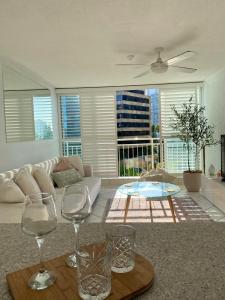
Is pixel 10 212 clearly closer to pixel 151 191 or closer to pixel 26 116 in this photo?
pixel 151 191

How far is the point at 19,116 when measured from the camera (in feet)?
13.2

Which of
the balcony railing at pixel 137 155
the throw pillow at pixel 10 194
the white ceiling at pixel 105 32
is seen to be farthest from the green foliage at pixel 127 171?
the throw pillow at pixel 10 194

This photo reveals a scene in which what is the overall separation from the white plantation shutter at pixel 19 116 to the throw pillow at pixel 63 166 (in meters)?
0.68

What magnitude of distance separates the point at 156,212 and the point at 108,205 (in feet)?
2.82

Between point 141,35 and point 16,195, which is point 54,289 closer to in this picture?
point 16,195

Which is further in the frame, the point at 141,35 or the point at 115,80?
the point at 115,80

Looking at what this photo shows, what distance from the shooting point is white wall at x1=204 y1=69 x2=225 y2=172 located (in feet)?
15.9

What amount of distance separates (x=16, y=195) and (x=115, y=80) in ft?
11.6

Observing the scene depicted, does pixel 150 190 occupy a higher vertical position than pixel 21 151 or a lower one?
lower

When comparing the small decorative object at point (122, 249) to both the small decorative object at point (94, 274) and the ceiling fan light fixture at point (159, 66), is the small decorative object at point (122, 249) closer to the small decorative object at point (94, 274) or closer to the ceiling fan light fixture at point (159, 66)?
the small decorative object at point (94, 274)

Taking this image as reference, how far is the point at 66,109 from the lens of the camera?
20.6ft

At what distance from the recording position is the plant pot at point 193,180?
15.9 ft

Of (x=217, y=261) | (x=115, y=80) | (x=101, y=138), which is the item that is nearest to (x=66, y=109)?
(x=101, y=138)

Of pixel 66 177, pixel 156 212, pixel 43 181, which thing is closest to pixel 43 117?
pixel 66 177
